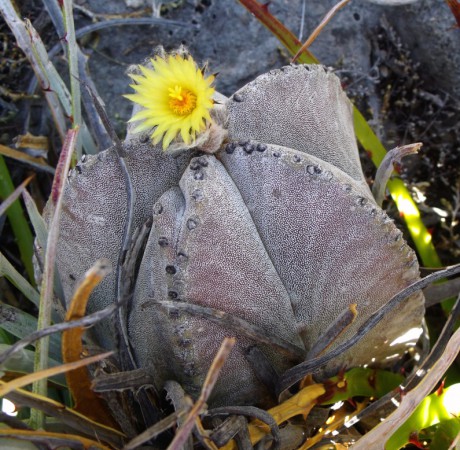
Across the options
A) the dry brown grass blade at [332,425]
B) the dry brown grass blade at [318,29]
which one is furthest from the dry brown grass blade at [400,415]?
the dry brown grass blade at [318,29]

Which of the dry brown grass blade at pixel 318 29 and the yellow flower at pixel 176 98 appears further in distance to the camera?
the dry brown grass blade at pixel 318 29

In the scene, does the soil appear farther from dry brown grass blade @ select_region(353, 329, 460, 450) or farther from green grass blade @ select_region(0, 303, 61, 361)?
dry brown grass blade @ select_region(353, 329, 460, 450)

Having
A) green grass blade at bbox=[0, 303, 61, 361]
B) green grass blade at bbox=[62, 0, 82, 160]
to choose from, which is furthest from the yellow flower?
green grass blade at bbox=[0, 303, 61, 361]

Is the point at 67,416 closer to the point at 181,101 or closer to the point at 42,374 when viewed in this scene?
the point at 42,374

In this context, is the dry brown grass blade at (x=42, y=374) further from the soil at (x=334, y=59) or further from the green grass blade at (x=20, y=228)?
the soil at (x=334, y=59)

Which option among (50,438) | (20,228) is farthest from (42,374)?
(20,228)

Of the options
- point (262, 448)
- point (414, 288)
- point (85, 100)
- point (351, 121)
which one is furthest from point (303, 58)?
point (262, 448)

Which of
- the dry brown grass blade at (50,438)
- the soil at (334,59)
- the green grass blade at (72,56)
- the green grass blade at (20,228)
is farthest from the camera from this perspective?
the soil at (334,59)

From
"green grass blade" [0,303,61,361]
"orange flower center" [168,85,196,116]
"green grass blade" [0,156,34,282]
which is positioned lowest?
"green grass blade" [0,303,61,361]

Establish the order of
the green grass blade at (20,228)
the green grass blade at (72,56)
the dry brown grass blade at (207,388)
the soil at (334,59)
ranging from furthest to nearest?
1. the soil at (334,59)
2. the green grass blade at (20,228)
3. the green grass blade at (72,56)
4. the dry brown grass blade at (207,388)
